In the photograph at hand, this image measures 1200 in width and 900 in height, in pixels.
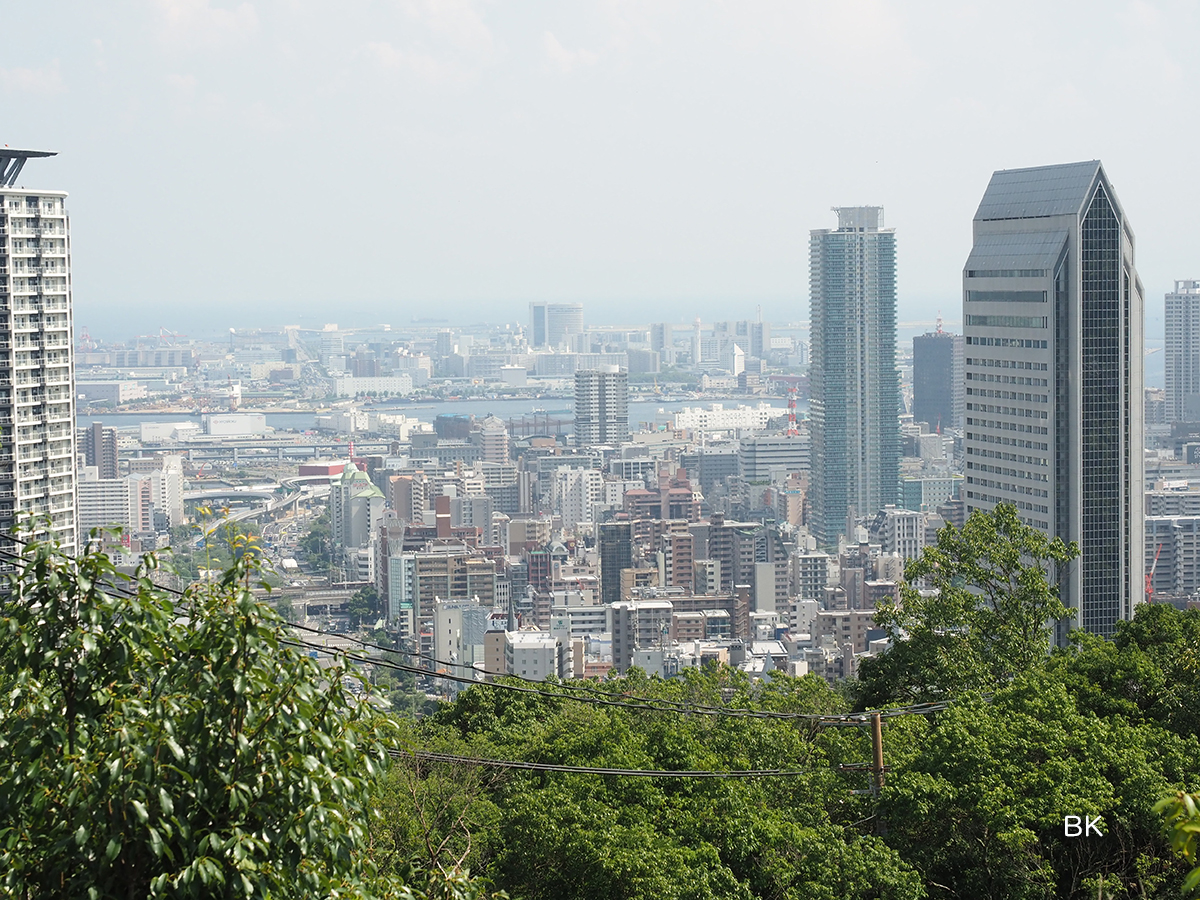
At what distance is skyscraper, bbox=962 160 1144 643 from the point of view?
14.9 metres

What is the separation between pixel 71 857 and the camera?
1.83 meters

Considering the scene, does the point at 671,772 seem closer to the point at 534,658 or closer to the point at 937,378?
the point at 534,658

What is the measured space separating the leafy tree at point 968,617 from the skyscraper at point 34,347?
7.94 m

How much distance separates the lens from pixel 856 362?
137 ft

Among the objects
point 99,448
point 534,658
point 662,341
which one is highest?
point 662,341

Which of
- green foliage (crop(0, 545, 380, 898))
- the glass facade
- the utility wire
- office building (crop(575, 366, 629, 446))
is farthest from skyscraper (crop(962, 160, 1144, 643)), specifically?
office building (crop(575, 366, 629, 446))

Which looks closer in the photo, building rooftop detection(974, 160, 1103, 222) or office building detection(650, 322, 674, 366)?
building rooftop detection(974, 160, 1103, 222)

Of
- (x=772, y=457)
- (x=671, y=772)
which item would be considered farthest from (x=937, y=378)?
(x=671, y=772)

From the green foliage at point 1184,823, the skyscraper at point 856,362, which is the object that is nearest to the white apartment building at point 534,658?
the green foliage at point 1184,823

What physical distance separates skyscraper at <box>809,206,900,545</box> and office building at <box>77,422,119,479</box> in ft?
69.1

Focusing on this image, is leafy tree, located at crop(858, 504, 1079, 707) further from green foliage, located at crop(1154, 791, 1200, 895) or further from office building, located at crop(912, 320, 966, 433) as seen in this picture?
office building, located at crop(912, 320, 966, 433)

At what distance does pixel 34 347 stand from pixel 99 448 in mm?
31607

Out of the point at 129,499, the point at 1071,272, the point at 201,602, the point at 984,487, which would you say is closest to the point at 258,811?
the point at 201,602

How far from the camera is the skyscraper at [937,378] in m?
50.2
